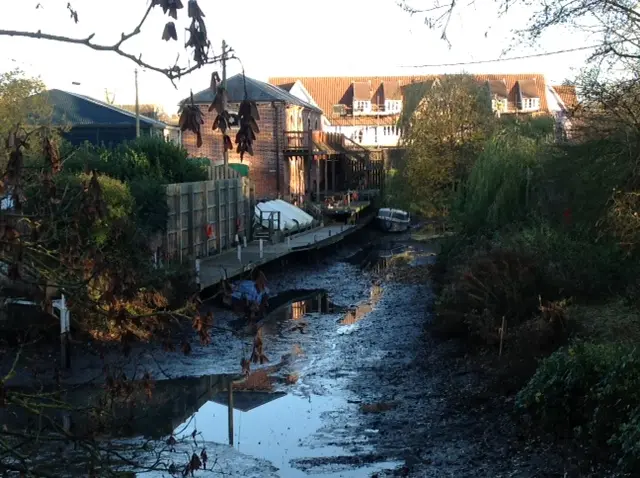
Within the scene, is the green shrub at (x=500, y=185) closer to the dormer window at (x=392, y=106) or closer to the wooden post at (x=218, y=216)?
the wooden post at (x=218, y=216)

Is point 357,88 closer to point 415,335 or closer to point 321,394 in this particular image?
point 415,335

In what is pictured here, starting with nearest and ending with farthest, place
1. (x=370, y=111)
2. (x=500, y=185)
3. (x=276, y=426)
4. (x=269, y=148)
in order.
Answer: (x=276, y=426) → (x=500, y=185) → (x=269, y=148) → (x=370, y=111)

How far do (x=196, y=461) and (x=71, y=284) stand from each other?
1222mm

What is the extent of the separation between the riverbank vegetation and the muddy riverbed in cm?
67

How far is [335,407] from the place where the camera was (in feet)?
47.9

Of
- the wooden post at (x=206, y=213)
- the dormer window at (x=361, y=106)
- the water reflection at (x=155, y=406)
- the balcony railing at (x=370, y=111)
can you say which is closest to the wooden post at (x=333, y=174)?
the balcony railing at (x=370, y=111)

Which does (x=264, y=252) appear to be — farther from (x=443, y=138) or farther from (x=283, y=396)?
(x=283, y=396)

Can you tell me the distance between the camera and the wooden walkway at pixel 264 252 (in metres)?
25.3

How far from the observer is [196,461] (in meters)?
4.46

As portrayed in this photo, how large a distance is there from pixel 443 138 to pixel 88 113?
62.2ft

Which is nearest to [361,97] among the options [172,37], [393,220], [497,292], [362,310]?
[393,220]

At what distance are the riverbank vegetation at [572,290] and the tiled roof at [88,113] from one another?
87.0 feet

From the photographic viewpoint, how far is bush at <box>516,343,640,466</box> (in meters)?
9.62

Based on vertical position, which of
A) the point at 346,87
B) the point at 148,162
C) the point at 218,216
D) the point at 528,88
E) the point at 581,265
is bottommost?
the point at 581,265
